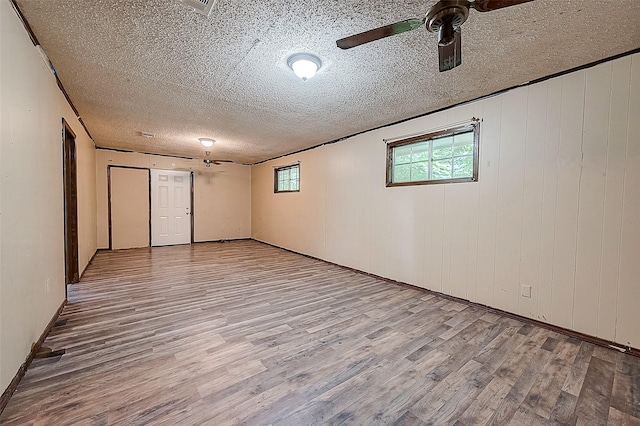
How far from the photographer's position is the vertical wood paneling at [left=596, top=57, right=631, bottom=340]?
2.13 meters

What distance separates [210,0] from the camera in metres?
1.56

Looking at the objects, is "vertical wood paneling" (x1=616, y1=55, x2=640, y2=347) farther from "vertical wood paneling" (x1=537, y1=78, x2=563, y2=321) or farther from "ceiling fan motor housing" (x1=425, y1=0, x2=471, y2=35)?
"ceiling fan motor housing" (x1=425, y1=0, x2=471, y2=35)

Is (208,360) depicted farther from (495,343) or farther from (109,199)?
(109,199)

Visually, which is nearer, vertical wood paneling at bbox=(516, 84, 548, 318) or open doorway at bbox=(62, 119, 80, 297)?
vertical wood paneling at bbox=(516, 84, 548, 318)

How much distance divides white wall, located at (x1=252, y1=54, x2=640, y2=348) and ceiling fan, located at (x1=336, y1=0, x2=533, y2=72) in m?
1.63

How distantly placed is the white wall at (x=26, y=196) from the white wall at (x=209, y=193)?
3951mm

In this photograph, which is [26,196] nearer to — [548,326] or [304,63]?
[304,63]

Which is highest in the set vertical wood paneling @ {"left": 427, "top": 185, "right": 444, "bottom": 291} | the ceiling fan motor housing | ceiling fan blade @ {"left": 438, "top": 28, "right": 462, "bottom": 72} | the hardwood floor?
the ceiling fan motor housing

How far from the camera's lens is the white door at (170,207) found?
21.9 ft

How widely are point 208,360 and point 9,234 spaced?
147cm

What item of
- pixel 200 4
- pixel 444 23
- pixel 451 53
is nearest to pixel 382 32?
pixel 444 23

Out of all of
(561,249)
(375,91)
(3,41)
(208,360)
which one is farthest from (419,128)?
(3,41)

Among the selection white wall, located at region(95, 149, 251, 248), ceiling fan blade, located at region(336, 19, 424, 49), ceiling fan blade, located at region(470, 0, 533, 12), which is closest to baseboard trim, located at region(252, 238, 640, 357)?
ceiling fan blade, located at region(470, 0, 533, 12)

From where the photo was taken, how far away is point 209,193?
24.5 feet
